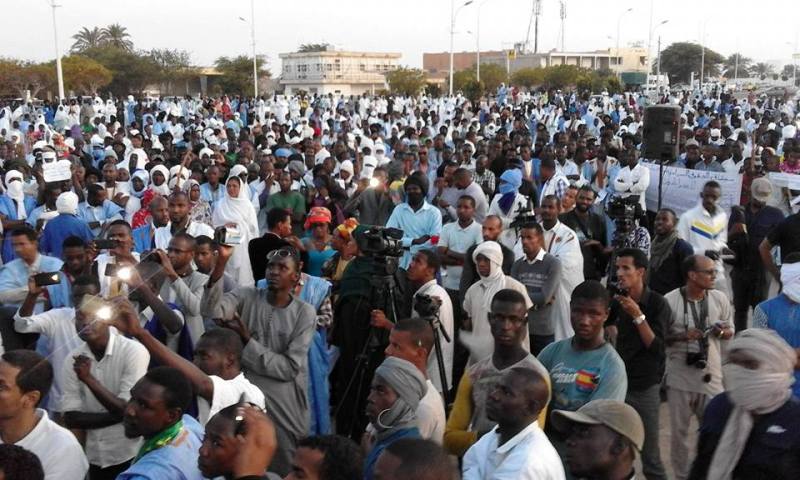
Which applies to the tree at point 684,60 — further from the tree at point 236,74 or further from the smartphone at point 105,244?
the smartphone at point 105,244

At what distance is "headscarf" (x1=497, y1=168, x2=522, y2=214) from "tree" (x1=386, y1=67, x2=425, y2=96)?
40.3m

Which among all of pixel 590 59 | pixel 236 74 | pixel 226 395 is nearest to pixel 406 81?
pixel 236 74

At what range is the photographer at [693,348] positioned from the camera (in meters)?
4.75

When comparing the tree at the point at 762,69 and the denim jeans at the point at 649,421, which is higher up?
the tree at the point at 762,69

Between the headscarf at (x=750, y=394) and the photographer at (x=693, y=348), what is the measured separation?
1.63 meters

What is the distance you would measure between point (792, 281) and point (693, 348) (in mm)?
655

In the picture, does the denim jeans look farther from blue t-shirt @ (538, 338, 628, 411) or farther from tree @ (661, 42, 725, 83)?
tree @ (661, 42, 725, 83)

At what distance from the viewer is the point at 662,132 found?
28.6ft

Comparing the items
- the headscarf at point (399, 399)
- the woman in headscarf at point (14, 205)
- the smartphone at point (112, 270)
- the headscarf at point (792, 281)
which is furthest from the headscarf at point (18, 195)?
the headscarf at point (792, 281)

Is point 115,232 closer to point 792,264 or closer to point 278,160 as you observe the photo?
point 792,264

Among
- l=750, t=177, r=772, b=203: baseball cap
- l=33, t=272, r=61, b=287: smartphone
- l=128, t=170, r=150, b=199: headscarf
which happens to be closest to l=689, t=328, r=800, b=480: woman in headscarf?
l=33, t=272, r=61, b=287: smartphone

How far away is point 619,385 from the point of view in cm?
364

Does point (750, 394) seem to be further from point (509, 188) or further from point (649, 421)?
point (509, 188)

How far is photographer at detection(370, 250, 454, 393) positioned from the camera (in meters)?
4.56
